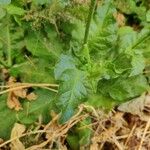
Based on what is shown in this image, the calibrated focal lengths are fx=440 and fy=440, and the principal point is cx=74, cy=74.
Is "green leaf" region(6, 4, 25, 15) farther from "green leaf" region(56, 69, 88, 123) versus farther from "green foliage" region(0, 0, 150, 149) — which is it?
"green leaf" region(56, 69, 88, 123)

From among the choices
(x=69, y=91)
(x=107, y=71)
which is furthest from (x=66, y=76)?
(x=107, y=71)

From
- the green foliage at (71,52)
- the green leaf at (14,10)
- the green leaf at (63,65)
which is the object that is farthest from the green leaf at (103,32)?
the green leaf at (14,10)

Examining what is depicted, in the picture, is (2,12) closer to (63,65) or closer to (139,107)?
(63,65)

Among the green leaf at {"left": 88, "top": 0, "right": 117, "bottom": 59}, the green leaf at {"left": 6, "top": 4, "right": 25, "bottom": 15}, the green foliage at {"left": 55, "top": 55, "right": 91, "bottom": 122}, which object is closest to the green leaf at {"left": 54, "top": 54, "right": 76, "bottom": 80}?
the green foliage at {"left": 55, "top": 55, "right": 91, "bottom": 122}

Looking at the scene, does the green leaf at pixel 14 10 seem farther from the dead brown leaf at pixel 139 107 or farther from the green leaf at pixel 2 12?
the dead brown leaf at pixel 139 107

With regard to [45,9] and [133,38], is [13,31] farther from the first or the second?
[133,38]

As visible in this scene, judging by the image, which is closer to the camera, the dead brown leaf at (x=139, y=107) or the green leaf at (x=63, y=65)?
the green leaf at (x=63, y=65)

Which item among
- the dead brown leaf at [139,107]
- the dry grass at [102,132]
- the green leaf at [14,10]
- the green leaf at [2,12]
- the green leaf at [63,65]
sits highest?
the green leaf at [14,10]
